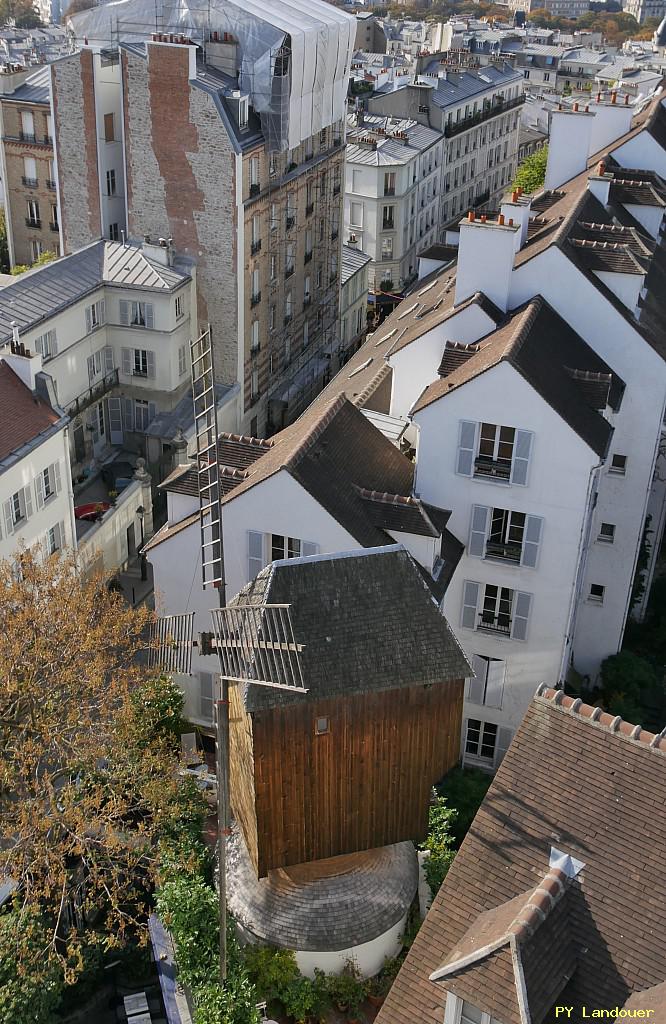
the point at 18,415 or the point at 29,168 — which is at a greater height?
the point at 29,168

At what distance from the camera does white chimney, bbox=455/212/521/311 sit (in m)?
37.4

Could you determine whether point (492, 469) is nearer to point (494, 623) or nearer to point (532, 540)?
point (532, 540)

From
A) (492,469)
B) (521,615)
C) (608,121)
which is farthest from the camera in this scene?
(608,121)

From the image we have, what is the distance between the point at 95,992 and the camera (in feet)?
95.6

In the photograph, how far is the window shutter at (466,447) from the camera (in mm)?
33562

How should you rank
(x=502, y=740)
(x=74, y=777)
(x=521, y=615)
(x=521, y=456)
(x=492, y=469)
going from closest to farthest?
(x=74, y=777) < (x=521, y=456) < (x=492, y=469) < (x=521, y=615) < (x=502, y=740)

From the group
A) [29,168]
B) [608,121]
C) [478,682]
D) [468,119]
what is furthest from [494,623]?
[468,119]

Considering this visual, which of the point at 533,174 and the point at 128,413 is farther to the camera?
the point at 533,174

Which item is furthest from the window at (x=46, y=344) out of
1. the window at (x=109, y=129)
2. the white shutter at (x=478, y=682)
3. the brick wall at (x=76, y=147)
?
the white shutter at (x=478, y=682)

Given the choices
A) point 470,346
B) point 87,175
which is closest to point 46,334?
point 87,175

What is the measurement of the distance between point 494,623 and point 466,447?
6.43m

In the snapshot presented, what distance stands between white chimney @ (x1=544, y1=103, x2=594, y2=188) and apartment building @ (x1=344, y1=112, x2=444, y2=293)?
91.2 ft

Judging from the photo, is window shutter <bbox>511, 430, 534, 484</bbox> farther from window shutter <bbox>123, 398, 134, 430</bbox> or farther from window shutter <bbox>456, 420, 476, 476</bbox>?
window shutter <bbox>123, 398, 134, 430</bbox>

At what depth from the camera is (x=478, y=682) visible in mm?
37125
